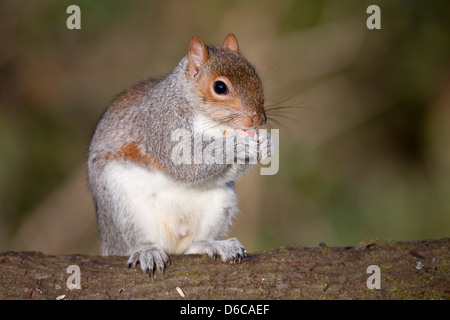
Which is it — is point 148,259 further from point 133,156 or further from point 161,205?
point 133,156

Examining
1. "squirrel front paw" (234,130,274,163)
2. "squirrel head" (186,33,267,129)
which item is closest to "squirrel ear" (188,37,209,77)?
"squirrel head" (186,33,267,129)

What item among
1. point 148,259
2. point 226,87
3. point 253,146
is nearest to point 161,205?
point 148,259

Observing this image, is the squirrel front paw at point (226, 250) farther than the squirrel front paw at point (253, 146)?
No

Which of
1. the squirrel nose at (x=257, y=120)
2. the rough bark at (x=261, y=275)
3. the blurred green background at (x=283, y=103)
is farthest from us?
the blurred green background at (x=283, y=103)

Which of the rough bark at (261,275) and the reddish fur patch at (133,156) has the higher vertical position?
the reddish fur patch at (133,156)

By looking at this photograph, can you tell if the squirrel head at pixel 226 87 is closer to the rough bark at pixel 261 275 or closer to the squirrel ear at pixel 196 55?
the squirrel ear at pixel 196 55

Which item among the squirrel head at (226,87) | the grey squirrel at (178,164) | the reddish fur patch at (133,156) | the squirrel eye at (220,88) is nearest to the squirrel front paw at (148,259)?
the grey squirrel at (178,164)
